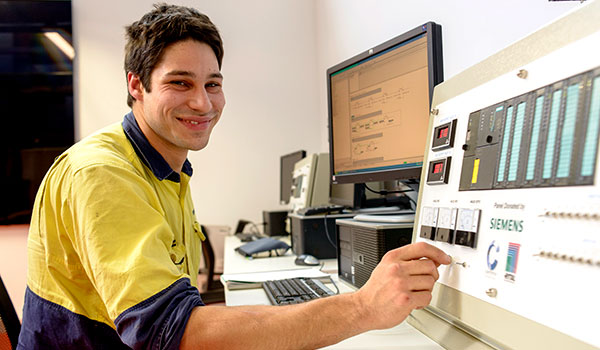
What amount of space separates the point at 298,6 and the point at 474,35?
2518 mm

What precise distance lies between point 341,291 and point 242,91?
2848mm

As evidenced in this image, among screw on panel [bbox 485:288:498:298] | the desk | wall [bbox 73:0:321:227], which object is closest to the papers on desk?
the desk

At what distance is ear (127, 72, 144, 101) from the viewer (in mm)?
1108

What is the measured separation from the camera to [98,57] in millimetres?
3549

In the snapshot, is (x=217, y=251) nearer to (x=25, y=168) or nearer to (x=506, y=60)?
(x=25, y=168)

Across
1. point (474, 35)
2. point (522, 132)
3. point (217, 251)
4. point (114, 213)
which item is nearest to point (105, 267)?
point (114, 213)

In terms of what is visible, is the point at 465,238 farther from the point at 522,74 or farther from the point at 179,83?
the point at 179,83

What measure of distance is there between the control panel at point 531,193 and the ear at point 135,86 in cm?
75

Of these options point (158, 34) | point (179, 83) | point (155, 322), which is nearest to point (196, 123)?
point (179, 83)

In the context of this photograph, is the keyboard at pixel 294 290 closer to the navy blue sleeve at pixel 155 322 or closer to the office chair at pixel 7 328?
the navy blue sleeve at pixel 155 322

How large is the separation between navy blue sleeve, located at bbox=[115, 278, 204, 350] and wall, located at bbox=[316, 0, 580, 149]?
4.04 feet

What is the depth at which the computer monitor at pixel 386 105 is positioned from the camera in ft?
3.39

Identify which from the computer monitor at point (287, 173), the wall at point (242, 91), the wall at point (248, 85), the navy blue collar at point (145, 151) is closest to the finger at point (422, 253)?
the navy blue collar at point (145, 151)

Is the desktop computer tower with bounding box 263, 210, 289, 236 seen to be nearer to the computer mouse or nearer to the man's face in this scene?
the computer mouse
